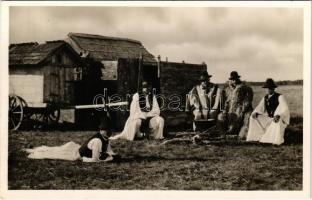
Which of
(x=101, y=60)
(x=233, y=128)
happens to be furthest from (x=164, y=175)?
(x=101, y=60)

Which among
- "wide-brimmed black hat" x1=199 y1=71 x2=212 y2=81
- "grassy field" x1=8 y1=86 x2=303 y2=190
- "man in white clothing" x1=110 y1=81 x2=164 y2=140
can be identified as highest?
"wide-brimmed black hat" x1=199 y1=71 x2=212 y2=81

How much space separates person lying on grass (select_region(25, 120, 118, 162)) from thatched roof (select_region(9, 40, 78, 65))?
3.52 ft

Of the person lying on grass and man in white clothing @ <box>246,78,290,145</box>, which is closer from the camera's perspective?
the person lying on grass

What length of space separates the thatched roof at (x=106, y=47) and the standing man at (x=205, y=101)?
714mm

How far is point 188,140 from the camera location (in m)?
6.89

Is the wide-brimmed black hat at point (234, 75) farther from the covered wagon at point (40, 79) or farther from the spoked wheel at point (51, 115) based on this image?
the spoked wheel at point (51, 115)

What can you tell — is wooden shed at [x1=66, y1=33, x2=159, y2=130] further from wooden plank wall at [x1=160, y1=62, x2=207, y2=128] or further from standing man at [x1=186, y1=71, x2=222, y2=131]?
standing man at [x1=186, y1=71, x2=222, y2=131]

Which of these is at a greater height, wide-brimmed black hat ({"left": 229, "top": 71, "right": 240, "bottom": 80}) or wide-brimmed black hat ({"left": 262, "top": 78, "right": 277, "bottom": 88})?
wide-brimmed black hat ({"left": 229, "top": 71, "right": 240, "bottom": 80})

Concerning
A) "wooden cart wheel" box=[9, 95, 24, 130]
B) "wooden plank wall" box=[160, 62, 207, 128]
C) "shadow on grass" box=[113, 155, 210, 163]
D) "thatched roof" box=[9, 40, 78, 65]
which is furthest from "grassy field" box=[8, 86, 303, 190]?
"thatched roof" box=[9, 40, 78, 65]

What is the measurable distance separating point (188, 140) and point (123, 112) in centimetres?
90

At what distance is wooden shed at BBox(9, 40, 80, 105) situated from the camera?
6.62 m

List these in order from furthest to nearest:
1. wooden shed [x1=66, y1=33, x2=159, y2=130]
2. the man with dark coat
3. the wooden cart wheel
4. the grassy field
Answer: wooden shed [x1=66, y1=33, x2=159, y2=130] < the wooden cart wheel < the man with dark coat < the grassy field

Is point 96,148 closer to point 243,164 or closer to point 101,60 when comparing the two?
point 101,60

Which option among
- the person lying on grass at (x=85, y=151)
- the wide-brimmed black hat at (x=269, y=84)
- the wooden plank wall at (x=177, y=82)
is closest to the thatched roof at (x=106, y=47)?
the wooden plank wall at (x=177, y=82)
